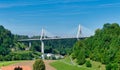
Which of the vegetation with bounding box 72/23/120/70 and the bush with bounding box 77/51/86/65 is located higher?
the vegetation with bounding box 72/23/120/70

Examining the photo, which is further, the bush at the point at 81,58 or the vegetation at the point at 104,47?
the bush at the point at 81,58

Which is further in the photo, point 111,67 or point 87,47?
point 87,47

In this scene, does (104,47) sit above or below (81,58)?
above

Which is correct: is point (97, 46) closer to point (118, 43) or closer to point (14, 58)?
point (118, 43)

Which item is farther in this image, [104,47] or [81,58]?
[81,58]

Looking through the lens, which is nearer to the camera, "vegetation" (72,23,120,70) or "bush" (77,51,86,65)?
"vegetation" (72,23,120,70)

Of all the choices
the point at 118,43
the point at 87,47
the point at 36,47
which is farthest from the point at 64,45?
the point at 118,43

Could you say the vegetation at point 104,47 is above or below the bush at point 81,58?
above

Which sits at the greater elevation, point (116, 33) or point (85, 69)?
point (116, 33)
